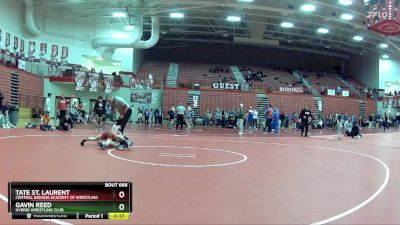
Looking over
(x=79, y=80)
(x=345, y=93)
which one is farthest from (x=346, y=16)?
(x=79, y=80)

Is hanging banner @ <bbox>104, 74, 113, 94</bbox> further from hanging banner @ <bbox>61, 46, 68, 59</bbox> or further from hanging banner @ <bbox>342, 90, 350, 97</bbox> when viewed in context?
hanging banner @ <bbox>342, 90, 350, 97</bbox>

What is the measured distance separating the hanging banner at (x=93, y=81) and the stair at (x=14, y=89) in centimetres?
668

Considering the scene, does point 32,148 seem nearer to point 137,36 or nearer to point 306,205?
point 306,205

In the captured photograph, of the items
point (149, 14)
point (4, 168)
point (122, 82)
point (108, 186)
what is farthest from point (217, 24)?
point (108, 186)

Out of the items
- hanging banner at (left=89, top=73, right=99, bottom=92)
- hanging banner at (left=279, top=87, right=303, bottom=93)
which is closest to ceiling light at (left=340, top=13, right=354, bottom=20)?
hanging banner at (left=279, top=87, right=303, bottom=93)

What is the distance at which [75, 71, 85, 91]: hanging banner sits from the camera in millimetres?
28731

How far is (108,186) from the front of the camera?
313 cm

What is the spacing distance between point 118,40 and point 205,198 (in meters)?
29.9

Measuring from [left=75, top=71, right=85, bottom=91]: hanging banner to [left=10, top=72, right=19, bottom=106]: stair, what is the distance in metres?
5.62

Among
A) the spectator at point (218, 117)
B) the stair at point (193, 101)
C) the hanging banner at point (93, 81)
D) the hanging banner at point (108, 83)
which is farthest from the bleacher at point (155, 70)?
the spectator at point (218, 117)

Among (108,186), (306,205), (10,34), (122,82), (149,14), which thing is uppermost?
(149,14)

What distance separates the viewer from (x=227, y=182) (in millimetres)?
5668
